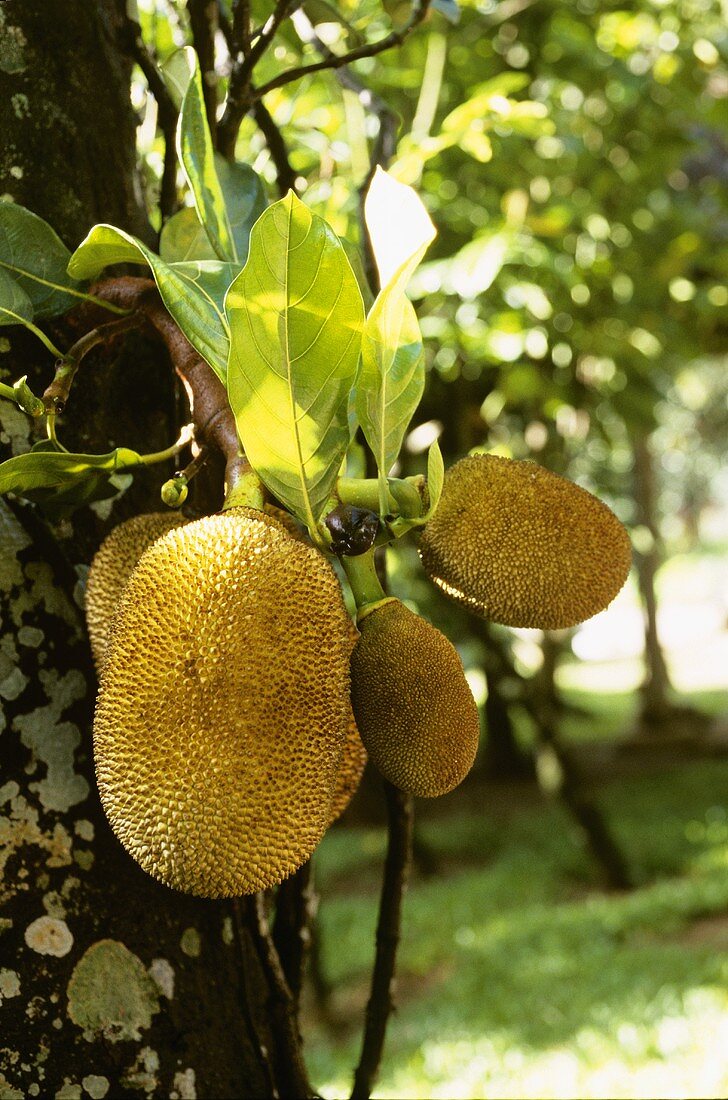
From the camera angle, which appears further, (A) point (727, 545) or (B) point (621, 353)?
(A) point (727, 545)

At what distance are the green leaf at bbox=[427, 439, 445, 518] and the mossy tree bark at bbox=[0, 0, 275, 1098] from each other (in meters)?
0.25

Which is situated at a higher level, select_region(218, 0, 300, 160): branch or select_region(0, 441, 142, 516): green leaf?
select_region(218, 0, 300, 160): branch

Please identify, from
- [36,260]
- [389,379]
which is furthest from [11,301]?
[389,379]

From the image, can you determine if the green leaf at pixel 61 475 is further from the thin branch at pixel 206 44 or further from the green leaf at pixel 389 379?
the thin branch at pixel 206 44

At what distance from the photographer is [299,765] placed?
0.51m

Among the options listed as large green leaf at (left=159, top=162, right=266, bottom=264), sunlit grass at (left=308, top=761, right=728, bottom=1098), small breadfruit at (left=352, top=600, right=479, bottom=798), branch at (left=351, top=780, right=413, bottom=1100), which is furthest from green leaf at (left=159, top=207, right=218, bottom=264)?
sunlit grass at (left=308, top=761, right=728, bottom=1098)

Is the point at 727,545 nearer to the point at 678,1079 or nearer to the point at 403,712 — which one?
the point at 678,1079

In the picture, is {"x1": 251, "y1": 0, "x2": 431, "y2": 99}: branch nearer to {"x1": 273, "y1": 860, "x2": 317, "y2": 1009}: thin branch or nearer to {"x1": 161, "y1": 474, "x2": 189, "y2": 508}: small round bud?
{"x1": 161, "y1": 474, "x2": 189, "y2": 508}: small round bud

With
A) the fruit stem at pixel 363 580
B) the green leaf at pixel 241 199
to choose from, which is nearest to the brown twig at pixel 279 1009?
the fruit stem at pixel 363 580

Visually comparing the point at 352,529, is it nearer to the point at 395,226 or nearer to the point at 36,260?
the point at 395,226

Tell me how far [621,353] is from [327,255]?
6.76ft

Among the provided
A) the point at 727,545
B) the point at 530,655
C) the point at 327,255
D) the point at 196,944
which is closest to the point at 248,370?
the point at 327,255

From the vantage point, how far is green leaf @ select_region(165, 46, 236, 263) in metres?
0.64

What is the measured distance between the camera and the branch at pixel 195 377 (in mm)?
602
